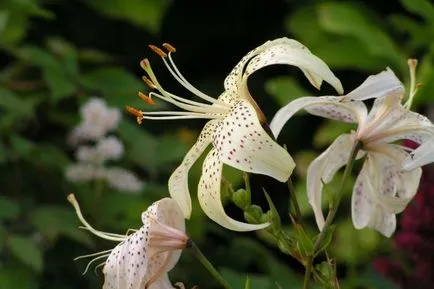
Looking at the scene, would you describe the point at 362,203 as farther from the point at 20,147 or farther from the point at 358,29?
the point at 358,29

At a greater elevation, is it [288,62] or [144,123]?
[288,62]

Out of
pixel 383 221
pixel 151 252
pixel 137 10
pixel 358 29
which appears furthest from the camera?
pixel 137 10

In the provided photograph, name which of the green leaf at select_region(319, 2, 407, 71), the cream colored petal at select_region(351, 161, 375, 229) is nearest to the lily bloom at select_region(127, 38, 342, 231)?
the cream colored petal at select_region(351, 161, 375, 229)

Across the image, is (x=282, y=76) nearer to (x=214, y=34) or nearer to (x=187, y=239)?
(x=214, y=34)

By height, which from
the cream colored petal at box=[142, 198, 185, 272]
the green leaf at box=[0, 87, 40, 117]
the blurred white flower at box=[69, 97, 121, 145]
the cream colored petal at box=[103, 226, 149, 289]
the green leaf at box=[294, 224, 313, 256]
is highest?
the green leaf at box=[294, 224, 313, 256]

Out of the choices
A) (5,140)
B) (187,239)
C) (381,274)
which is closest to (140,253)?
(187,239)

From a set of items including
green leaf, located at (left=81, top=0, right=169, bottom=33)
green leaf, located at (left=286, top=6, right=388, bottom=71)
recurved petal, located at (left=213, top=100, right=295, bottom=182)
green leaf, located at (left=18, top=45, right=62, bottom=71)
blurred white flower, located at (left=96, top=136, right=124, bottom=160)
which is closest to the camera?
recurved petal, located at (left=213, top=100, right=295, bottom=182)

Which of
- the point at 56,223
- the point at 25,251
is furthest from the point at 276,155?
the point at 56,223

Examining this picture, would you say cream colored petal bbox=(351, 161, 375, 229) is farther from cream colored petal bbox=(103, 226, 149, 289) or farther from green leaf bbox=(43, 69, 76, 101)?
green leaf bbox=(43, 69, 76, 101)
